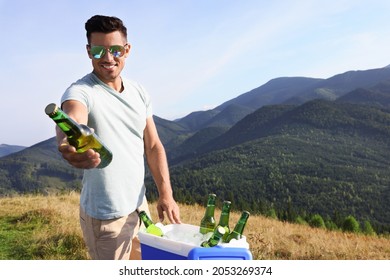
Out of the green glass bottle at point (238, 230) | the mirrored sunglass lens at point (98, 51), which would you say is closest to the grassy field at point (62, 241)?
the green glass bottle at point (238, 230)

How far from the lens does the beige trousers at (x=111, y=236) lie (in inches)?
112

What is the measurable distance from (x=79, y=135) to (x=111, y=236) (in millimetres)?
837

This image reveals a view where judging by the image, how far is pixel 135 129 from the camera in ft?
9.83

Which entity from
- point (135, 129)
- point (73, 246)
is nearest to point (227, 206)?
point (135, 129)

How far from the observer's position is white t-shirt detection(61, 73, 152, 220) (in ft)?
8.93

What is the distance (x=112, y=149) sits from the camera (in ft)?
9.21

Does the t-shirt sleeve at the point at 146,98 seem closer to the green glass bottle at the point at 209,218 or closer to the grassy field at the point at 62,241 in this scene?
the green glass bottle at the point at 209,218

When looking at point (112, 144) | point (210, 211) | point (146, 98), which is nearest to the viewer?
point (112, 144)

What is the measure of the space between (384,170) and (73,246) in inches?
8130

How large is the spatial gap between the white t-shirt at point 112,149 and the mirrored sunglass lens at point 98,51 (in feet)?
0.44

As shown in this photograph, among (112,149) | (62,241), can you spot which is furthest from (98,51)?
(62,241)

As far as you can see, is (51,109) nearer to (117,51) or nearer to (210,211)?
(117,51)

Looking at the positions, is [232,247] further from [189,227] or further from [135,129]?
[135,129]
